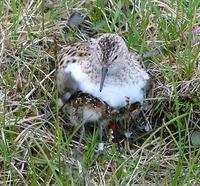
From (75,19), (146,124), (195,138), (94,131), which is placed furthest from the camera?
(75,19)

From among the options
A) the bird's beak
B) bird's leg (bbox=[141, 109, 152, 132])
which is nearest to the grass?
bird's leg (bbox=[141, 109, 152, 132])

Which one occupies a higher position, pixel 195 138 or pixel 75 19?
pixel 75 19

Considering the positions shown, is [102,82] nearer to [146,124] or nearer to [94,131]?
[94,131]

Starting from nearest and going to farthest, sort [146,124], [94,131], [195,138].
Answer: [94,131] → [195,138] → [146,124]

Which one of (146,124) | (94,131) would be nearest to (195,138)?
(146,124)

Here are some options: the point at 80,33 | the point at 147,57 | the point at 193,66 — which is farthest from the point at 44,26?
the point at 193,66

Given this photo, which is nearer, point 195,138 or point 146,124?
point 195,138

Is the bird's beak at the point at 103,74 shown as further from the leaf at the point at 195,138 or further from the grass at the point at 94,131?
the leaf at the point at 195,138

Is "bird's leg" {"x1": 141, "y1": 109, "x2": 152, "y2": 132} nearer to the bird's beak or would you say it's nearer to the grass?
the grass
